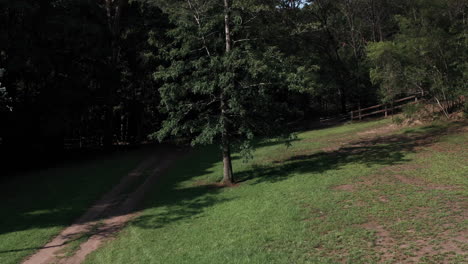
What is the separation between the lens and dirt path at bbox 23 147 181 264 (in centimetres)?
873

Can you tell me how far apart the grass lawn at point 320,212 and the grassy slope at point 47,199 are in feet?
7.23

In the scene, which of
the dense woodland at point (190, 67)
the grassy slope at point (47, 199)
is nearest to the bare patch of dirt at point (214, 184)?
the dense woodland at point (190, 67)

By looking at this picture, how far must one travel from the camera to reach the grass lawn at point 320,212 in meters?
Answer: 7.08

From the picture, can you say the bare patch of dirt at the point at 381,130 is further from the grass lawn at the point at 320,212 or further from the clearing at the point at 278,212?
the grass lawn at the point at 320,212

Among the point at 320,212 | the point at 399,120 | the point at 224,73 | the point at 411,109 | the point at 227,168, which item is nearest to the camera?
the point at 320,212

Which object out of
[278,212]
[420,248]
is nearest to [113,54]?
[278,212]

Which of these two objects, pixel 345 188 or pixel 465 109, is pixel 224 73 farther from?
pixel 465 109

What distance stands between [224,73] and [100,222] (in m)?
6.26

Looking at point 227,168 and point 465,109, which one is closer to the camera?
point 227,168

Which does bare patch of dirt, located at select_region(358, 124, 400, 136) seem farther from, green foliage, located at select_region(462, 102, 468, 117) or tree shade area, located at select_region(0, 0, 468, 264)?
green foliage, located at select_region(462, 102, 468, 117)

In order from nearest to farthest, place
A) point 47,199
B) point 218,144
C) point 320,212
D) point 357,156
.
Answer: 1. point 320,212
2. point 47,199
3. point 357,156
4. point 218,144

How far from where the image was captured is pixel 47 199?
14008 mm

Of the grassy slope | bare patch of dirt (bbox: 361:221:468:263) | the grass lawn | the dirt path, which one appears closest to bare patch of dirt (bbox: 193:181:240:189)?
the grass lawn

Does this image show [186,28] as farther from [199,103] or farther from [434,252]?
[434,252]
